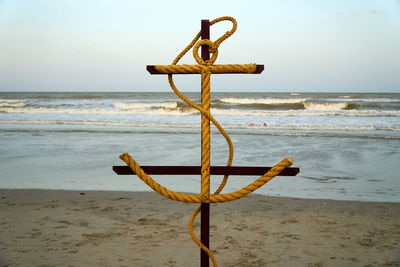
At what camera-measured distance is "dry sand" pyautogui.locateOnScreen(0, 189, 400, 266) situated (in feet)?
11.6

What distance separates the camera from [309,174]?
23.3 ft

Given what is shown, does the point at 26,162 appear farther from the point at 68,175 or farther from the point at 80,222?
the point at 80,222

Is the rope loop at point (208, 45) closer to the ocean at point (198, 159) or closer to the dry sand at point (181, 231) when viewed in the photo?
the dry sand at point (181, 231)

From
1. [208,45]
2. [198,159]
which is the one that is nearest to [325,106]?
[198,159]

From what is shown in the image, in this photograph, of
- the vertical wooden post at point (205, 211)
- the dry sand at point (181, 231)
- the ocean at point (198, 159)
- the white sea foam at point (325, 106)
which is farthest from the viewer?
the white sea foam at point (325, 106)

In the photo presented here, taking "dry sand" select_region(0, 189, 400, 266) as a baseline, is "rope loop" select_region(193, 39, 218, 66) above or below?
above

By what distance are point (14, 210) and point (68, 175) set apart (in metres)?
2.04

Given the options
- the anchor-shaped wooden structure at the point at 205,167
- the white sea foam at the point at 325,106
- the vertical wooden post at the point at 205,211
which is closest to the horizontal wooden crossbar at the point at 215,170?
the anchor-shaped wooden structure at the point at 205,167

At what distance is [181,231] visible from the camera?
13.8ft

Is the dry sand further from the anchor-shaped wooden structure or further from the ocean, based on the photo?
the anchor-shaped wooden structure

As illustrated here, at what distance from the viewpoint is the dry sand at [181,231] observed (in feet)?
11.6

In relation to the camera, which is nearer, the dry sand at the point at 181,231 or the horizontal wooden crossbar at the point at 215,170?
the horizontal wooden crossbar at the point at 215,170

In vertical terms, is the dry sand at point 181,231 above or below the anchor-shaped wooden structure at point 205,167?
below

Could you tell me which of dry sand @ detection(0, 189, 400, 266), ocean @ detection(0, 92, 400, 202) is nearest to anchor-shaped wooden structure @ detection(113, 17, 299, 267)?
dry sand @ detection(0, 189, 400, 266)
